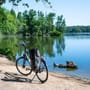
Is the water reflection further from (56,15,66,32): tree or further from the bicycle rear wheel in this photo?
(56,15,66,32): tree

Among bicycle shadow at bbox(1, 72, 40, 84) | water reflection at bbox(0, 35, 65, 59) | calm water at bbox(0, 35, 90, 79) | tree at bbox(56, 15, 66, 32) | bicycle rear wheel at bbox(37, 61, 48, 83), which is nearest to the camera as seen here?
bicycle rear wheel at bbox(37, 61, 48, 83)

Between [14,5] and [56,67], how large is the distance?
1151 centimetres

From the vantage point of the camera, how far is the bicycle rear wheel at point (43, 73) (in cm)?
1161

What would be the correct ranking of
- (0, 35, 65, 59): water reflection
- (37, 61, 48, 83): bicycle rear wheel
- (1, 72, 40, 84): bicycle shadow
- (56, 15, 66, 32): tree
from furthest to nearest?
(56, 15, 66, 32): tree
(0, 35, 65, 59): water reflection
(1, 72, 40, 84): bicycle shadow
(37, 61, 48, 83): bicycle rear wheel

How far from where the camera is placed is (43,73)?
40.4 feet

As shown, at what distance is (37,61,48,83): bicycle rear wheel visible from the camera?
1161 cm

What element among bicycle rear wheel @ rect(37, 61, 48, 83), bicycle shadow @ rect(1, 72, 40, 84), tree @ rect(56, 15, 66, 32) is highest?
bicycle rear wheel @ rect(37, 61, 48, 83)

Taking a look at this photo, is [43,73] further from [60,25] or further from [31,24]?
[60,25]

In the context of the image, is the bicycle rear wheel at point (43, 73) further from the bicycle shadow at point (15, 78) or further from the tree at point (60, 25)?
the tree at point (60, 25)

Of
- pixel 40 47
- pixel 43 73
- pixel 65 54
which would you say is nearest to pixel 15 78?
pixel 43 73

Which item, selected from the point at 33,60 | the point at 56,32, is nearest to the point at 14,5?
the point at 33,60

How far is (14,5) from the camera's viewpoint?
1781 centimetres

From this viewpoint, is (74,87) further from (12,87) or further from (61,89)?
(12,87)

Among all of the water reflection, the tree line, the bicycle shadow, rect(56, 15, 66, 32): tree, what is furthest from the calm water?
rect(56, 15, 66, 32): tree
